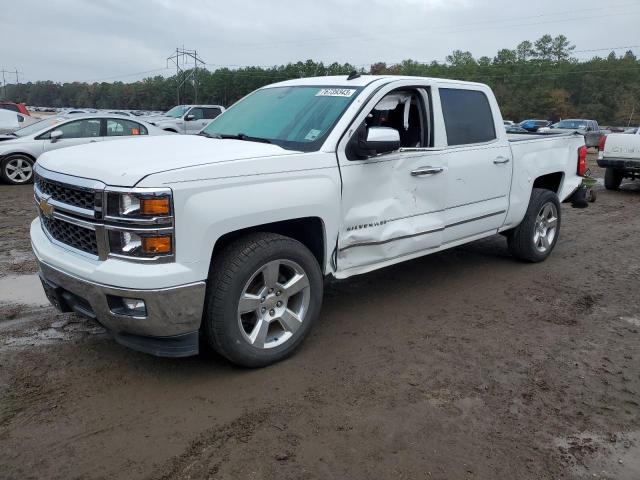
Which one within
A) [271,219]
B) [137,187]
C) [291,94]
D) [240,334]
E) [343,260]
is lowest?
[240,334]

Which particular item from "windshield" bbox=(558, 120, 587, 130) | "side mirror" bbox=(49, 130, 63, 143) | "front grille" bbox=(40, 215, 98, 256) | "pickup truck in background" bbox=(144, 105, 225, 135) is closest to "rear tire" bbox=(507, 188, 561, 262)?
"front grille" bbox=(40, 215, 98, 256)

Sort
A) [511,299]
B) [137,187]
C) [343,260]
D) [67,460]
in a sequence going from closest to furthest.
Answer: [67,460], [137,187], [343,260], [511,299]

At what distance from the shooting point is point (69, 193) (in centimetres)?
329

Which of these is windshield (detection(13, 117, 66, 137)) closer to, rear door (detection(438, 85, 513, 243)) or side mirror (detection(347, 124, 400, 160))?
rear door (detection(438, 85, 513, 243))

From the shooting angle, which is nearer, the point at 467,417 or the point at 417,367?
the point at 467,417

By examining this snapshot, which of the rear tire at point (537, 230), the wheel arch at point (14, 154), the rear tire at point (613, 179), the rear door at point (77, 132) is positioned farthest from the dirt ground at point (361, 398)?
the rear tire at point (613, 179)

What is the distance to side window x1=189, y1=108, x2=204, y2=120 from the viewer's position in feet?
69.7

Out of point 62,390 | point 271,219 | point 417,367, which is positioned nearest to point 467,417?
point 417,367

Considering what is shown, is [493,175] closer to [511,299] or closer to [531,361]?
[511,299]

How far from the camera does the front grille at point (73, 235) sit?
3152 millimetres

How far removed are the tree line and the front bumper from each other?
61904 millimetres

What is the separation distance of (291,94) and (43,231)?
2.22 m

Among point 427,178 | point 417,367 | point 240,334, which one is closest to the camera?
point 240,334

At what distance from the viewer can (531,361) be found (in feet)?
12.6
